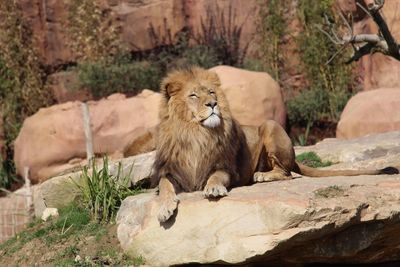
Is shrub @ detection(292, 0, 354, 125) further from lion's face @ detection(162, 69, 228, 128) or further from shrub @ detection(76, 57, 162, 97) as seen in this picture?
lion's face @ detection(162, 69, 228, 128)

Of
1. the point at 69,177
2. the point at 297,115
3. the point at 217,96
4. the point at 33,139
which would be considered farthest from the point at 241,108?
the point at 217,96

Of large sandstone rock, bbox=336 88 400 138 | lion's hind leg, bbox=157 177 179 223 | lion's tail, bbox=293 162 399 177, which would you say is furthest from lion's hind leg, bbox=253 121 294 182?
large sandstone rock, bbox=336 88 400 138

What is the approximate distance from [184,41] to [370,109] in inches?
203

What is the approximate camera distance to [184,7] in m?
16.2

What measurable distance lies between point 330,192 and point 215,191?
0.93m

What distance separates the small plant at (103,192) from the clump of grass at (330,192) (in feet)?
7.31

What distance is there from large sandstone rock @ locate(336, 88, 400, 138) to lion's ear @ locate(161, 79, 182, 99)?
562 cm

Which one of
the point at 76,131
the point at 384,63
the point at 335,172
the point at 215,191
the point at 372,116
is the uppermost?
the point at 215,191

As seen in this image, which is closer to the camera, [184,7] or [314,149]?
[314,149]

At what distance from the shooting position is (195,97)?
6.54 m

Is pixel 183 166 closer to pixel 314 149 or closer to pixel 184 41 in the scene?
pixel 314 149

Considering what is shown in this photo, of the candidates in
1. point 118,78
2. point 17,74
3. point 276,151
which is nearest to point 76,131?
point 118,78

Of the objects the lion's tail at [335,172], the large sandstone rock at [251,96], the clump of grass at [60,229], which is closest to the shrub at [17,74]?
the large sandstone rock at [251,96]

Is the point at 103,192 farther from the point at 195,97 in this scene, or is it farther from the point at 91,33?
the point at 91,33
